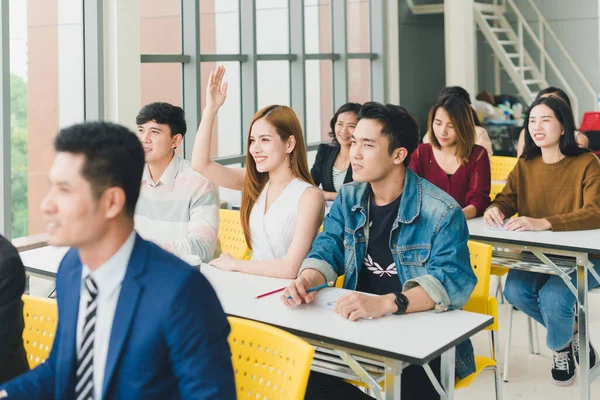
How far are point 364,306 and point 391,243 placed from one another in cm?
39

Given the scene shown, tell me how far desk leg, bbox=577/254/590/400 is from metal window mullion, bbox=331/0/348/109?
4.85m

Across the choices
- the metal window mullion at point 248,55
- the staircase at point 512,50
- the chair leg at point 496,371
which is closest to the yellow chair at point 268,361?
the chair leg at point 496,371

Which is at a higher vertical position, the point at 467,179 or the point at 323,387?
the point at 467,179

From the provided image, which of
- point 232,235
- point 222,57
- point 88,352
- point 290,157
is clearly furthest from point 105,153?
point 222,57

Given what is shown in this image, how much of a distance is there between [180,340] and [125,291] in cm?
13

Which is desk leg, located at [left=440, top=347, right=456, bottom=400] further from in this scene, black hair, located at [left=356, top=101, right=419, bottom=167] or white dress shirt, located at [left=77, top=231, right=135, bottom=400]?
white dress shirt, located at [left=77, top=231, right=135, bottom=400]

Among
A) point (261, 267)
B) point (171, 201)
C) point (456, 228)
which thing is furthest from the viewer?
point (171, 201)

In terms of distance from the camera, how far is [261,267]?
2797mm

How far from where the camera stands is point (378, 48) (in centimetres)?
860

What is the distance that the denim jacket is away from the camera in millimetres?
2361

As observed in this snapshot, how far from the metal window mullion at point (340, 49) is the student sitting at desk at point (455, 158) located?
3559 millimetres

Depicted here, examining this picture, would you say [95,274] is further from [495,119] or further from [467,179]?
[495,119]

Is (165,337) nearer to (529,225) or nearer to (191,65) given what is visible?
(529,225)

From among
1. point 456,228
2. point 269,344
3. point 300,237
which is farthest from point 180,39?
point 269,344
